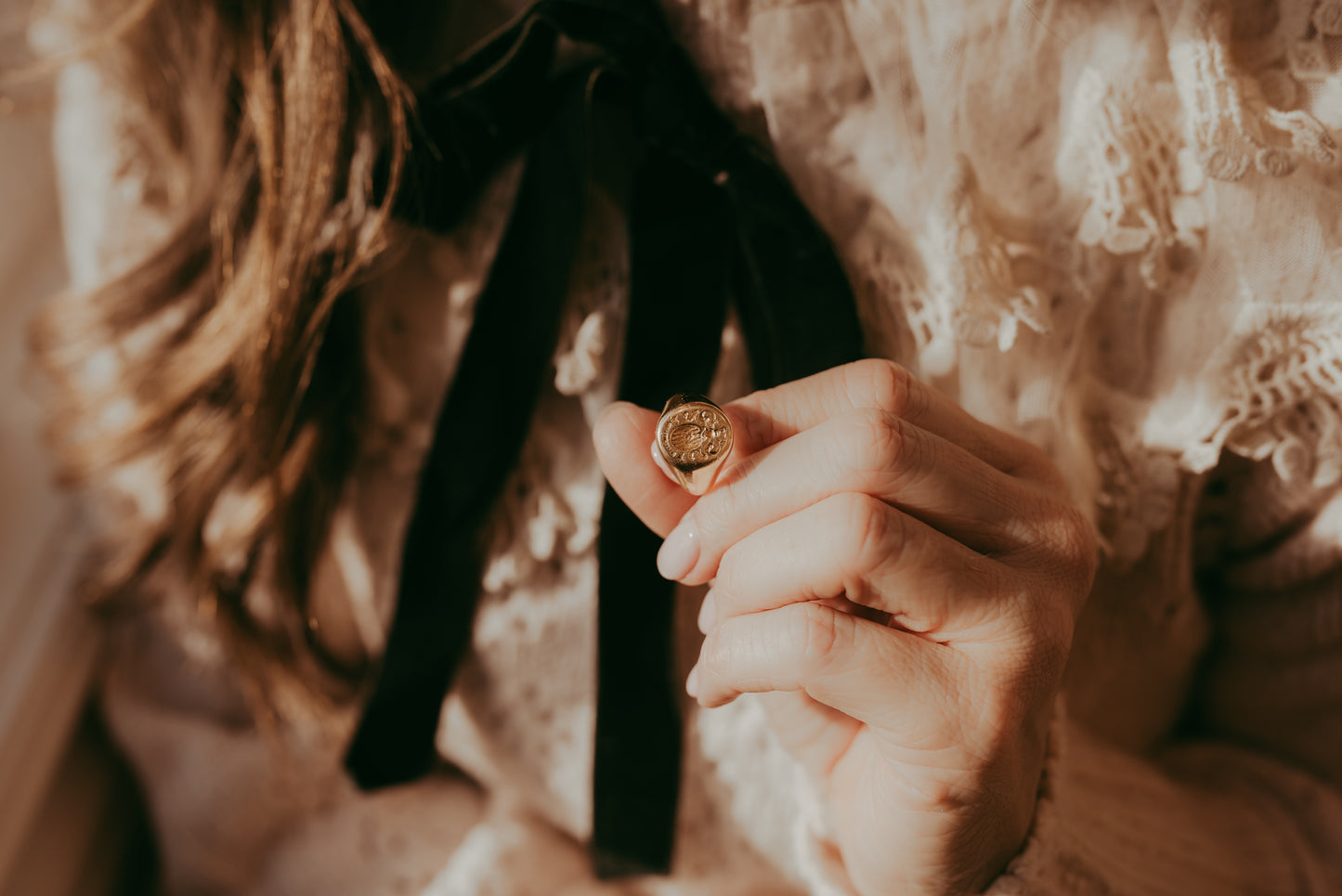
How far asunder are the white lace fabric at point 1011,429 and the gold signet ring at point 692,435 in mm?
161

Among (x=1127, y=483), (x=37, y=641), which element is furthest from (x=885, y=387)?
(x=37, y=641)

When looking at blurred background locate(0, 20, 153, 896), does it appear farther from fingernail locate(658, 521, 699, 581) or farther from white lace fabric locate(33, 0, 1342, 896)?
fingernail locate(658, 521, 699, 581)

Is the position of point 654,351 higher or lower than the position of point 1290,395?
higher

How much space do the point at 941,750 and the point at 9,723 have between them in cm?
83

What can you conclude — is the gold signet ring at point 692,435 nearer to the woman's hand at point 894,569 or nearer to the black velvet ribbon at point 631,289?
the woman's hand at point 894,569

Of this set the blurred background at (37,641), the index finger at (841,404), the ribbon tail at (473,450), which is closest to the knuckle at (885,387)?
the index finger at (841,404)

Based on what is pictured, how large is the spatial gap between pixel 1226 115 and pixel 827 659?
1.12 feet

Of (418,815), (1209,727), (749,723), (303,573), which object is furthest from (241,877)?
(1209,727)

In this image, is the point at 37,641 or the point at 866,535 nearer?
the point at 866,535

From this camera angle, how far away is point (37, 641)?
804 mm

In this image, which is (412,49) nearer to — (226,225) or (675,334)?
(226,225)

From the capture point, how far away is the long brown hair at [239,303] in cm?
56

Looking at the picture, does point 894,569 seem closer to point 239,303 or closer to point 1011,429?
point 1011,429

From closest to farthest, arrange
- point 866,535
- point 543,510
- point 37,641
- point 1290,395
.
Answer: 1. point 866,535
2. point 1290,395
3. point 543,510
4. point 37,641
